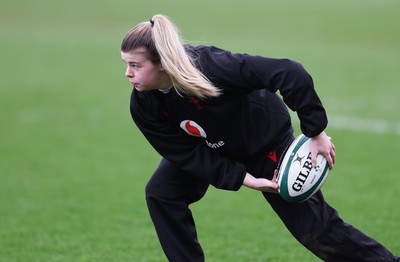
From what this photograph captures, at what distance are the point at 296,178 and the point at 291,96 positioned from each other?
506 millimetres

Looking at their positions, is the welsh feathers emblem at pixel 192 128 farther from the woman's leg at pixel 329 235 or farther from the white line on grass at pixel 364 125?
the white line on grass at pixel 364 125

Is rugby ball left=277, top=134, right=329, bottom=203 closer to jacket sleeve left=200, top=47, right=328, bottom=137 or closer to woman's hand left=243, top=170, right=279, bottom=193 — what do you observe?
woman's hand left=243, top=170, right=279, bottom=193

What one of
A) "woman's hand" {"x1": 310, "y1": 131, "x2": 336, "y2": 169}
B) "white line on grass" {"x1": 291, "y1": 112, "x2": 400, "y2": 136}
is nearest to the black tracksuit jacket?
"woman's hand" {"x1": 310, "y1": 131, "x2": 336, "y2": 169}

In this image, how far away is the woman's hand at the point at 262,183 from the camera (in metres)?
4.30

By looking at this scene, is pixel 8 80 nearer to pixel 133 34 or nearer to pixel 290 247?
pixel 290 247

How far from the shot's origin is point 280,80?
158 inches

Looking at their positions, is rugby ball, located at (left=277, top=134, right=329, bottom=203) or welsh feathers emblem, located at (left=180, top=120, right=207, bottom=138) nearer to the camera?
rugby ball, located at (left=277, top=134, right=329, bottom=203)

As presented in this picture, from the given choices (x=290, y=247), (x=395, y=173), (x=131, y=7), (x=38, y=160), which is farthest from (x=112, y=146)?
(x=131, y=7)

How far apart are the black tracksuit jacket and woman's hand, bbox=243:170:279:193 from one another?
0.17 feet

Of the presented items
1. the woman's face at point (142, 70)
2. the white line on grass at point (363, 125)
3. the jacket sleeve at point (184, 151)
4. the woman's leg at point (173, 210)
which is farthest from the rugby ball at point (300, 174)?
the white line on grass at point (363, 125)

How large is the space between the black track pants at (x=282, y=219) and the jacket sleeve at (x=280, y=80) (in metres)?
0.58

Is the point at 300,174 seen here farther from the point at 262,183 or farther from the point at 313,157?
the point at 262,183

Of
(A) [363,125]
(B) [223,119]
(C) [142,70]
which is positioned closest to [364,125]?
(A) [363,125]

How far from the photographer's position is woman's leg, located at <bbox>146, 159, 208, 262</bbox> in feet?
15.0
